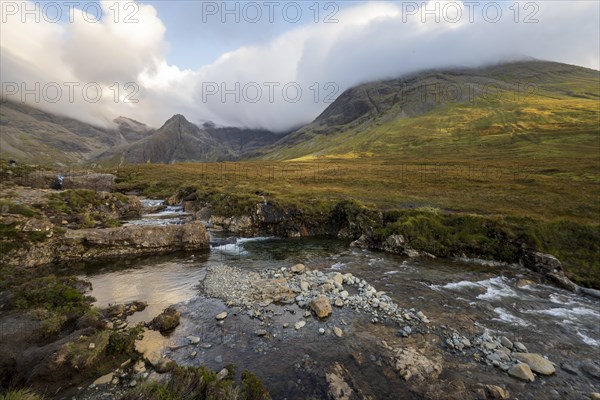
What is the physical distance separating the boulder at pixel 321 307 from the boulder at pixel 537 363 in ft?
31.7

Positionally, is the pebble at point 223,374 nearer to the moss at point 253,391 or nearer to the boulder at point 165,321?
the moss at point 253,391

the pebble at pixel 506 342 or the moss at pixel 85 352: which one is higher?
the moss at pixel 85 352

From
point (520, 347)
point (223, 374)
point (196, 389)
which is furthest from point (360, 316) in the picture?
point (196, 389)

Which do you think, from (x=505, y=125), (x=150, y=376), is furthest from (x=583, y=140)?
(x=150, y=376)

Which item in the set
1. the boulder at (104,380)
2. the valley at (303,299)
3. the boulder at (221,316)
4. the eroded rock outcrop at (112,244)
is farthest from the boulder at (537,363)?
the eroded rock outcrop at (112,244)

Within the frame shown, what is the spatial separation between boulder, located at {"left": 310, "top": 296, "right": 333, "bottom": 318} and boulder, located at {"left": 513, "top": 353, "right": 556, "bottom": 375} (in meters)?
9.67

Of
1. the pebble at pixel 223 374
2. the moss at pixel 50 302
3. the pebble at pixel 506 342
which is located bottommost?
the pebble at pixel 506 342

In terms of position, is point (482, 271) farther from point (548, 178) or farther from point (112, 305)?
point (548, 178)

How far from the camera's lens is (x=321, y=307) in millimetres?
17500

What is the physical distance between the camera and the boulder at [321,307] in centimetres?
1720

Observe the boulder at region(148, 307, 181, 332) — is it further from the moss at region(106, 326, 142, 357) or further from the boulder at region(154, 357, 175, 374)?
the boulder at region(154, 357, 175, 374)

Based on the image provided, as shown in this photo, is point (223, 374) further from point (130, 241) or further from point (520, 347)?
point (130, 241)

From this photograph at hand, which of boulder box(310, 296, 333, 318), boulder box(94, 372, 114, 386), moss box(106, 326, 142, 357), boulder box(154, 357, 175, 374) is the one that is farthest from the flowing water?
boulder box(94, 372, 114, 386)

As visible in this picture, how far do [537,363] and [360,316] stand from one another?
8.58 metres
